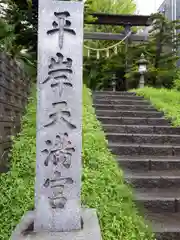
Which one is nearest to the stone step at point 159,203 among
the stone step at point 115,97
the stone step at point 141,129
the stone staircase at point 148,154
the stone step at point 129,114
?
the stone staircase at point 148,154

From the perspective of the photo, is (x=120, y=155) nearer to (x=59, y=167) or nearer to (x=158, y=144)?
(x=158, y=144)

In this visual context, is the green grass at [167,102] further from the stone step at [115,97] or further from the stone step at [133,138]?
the stone step at [133,138]

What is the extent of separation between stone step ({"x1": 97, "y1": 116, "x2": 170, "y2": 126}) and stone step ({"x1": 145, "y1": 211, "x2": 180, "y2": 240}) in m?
3.11

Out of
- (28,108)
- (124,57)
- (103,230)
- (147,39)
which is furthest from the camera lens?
(124,57)

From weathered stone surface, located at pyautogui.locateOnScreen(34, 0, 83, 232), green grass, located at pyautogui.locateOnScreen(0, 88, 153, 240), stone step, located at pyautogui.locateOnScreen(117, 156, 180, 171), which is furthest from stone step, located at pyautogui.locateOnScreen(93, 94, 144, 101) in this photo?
weathered stone surface, located at pyautogui.locateOnScreen(34, 0, 83, 232)

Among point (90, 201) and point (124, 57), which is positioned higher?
point (124, 57)

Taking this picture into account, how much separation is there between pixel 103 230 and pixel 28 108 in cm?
439

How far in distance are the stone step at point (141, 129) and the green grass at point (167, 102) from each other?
0.27 meters

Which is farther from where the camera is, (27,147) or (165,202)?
(27,147)

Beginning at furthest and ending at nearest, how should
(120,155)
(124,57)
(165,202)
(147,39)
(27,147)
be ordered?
(124,57), (147,39), (120,155), (27,147), (165,202)

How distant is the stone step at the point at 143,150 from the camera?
484 cm

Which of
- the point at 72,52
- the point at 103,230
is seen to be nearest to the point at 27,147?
the point at 103,230

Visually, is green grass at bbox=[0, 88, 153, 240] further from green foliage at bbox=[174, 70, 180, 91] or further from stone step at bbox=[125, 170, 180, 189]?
green foliage at bbox=[174, 70, 180, 91]

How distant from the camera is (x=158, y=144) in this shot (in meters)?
5.32
